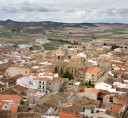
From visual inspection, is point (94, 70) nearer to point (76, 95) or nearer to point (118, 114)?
point (76, 95)

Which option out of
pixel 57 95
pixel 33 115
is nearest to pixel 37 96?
pixel 57 95

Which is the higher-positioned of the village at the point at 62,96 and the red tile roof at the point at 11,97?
the red tile roof at the point at 11,97

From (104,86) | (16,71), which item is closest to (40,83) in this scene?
(104,86)

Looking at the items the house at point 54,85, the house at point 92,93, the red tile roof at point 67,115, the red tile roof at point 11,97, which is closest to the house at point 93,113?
the red tile roof at point 67,115

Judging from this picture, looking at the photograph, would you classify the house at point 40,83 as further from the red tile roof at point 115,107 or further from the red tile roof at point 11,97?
the red tile roof at point 115,107

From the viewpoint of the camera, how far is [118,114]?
2517cm

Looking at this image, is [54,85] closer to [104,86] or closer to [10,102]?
[104,86]

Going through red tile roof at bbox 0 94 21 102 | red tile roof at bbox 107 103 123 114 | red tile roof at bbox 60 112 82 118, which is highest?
red tile roof at bbox 60 112 82 118

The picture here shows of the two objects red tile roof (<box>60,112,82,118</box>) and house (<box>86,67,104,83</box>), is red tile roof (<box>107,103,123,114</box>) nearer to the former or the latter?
red tile roof (<box>60,112,82,118</box>)

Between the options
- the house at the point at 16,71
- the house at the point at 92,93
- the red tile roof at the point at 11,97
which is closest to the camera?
the red tile roof at the point at 11,97

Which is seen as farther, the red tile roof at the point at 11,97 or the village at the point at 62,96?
the red tile roof at the point at 11,97

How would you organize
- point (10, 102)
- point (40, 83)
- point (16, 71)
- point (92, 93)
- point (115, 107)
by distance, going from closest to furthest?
point (115, 107), point (10, 102), point (92, 93), point (40, 83), point (16, 71)

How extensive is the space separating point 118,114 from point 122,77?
15.3 metres

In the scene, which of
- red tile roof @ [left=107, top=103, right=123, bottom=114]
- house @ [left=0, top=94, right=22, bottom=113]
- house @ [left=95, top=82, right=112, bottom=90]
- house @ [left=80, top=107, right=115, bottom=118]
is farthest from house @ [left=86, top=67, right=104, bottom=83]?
house @ [left=80, top=107, right=115, bottom=118]
